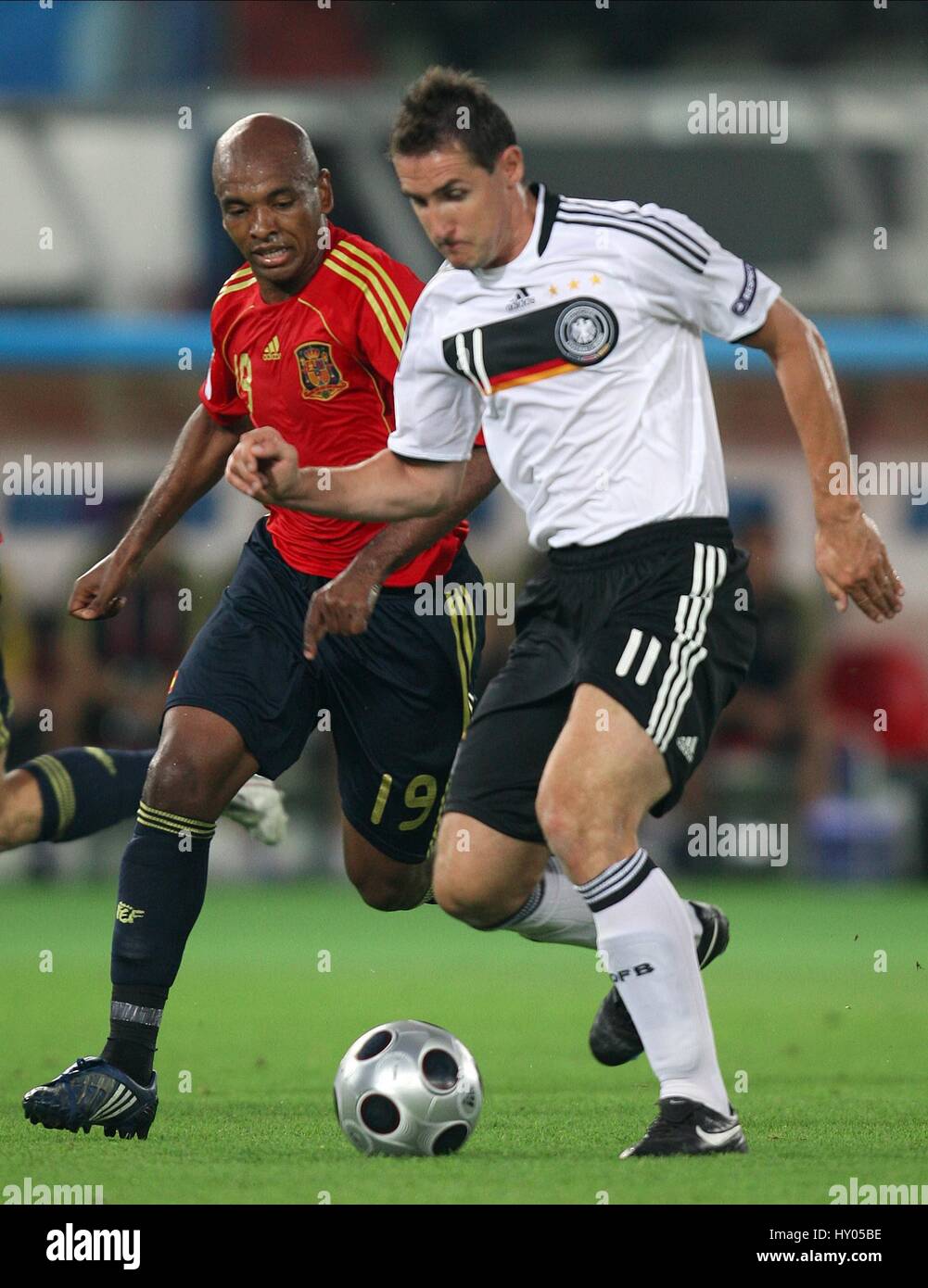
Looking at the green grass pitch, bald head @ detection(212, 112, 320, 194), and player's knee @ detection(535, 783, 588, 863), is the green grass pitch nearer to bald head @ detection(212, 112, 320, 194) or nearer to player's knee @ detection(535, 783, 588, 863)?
player's knee @ detection(535, 783, 588, 863)

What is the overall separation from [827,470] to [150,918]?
1.96 meters

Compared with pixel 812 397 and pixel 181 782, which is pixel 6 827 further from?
pixel 812 397

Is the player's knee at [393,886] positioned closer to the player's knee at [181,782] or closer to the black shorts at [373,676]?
the black shorts at [373,676]

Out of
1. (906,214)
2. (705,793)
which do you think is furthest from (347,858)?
(906,214)

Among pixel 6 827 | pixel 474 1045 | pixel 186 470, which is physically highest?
pixel 186 470

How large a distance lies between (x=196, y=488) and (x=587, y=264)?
165 centimetres

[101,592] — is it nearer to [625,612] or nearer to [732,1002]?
[625,612]

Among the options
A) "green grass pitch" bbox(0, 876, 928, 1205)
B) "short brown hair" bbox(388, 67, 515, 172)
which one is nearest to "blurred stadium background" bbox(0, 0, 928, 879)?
"green grass pitch" bbox(0, 876, 928, 1205)

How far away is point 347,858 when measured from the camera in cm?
599

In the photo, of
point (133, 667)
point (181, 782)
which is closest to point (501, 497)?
point (133, 667)

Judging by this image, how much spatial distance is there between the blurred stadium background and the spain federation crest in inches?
256

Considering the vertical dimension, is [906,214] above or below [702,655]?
above

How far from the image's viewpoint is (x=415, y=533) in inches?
210

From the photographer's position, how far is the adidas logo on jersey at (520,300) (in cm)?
473
